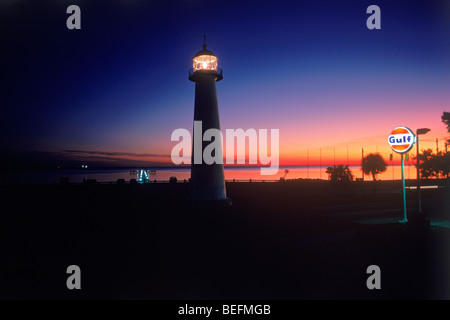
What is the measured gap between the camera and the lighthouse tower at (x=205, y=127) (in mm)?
24250

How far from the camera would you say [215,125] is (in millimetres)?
24500

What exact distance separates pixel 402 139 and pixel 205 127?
1538 centimetres

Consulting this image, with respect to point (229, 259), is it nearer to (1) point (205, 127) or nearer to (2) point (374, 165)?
(1) point (205, 127)

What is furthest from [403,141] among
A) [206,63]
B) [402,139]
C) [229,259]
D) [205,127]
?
[206,63]

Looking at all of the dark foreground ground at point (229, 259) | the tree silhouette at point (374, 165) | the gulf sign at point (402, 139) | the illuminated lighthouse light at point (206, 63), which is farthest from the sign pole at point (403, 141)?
the tree silhouette at point (374, 165)

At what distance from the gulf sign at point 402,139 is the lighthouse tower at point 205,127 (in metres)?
14.3

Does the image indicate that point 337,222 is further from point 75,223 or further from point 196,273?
point 75,223

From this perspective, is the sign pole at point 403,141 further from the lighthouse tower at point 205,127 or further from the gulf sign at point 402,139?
the lighthouse tower at point 205,127

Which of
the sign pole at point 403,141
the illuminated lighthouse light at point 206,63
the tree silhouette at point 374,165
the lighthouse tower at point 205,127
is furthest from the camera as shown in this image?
the tree silhouette at point 374,165

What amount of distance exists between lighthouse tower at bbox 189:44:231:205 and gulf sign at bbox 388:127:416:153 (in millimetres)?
14338

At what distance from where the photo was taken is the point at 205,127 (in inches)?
950
